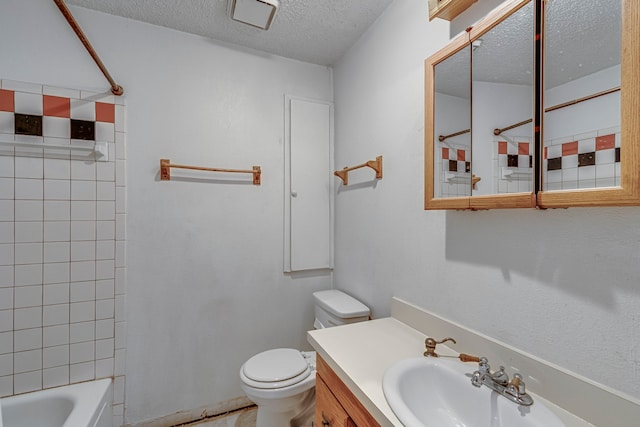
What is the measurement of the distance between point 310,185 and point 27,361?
1.82 metres

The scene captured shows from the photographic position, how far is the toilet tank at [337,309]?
158cm

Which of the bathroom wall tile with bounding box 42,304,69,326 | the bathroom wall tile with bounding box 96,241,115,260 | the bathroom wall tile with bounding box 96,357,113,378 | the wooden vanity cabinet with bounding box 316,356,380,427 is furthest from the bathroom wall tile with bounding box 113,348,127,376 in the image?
the wooden vanity cabinet with bounding box 316,356,380,427

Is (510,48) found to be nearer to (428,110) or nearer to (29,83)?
(428,110)

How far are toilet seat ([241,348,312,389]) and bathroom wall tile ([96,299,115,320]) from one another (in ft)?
2.70

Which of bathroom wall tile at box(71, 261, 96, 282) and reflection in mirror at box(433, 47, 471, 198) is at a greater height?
reflection in mirror at box(433, 47, 471, 198)

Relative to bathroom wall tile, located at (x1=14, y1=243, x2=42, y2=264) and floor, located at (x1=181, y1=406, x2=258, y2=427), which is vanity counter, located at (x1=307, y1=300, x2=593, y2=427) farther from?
bathroom wall tile, located at (x1=14, y1=243, x2=42, y2=264)

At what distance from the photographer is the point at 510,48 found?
0.89m

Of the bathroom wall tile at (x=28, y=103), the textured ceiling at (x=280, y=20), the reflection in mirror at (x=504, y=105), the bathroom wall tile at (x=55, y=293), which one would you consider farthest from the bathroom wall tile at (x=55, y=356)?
the reflection in mirror at (x=504, y=105)

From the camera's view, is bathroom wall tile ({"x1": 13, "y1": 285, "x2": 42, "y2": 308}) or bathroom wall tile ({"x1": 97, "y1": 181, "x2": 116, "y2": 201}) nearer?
bathroom wall tile ({"x1": 13, "y1": 285, "x2": 42, "y2": 308})

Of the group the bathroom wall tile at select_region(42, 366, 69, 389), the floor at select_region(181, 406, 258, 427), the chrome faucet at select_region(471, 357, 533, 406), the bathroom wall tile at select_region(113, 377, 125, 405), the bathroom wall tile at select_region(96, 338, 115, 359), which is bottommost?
the floor at select_region(181, 406, 258, 427)

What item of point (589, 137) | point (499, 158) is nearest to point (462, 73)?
point (499, 158)

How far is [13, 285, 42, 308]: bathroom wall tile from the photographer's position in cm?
142

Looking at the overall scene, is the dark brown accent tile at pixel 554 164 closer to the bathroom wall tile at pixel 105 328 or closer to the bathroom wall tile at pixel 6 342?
the bathroom wall tile at pixel 105 328

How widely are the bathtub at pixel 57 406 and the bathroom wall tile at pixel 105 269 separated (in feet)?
1.89
